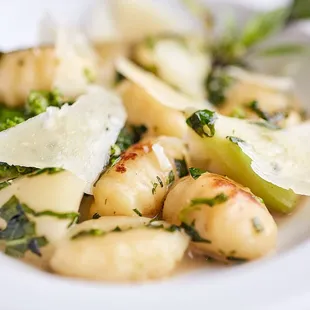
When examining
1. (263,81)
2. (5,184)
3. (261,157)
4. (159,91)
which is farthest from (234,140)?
(263,81)

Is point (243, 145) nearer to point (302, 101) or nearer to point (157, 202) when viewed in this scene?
point (157, 202)

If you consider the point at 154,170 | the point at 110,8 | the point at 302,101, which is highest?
the point at 110,8

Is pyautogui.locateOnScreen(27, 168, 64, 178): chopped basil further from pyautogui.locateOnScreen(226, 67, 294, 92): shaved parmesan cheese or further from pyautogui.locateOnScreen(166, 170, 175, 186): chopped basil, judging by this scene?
pyautogui.locateOnScreen(226, 67, 294, 92): shaved parmesan cheese

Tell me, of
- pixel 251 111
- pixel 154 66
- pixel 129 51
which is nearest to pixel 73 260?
pixel 251 111

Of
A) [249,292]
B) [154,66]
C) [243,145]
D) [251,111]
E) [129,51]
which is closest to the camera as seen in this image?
[249,292]

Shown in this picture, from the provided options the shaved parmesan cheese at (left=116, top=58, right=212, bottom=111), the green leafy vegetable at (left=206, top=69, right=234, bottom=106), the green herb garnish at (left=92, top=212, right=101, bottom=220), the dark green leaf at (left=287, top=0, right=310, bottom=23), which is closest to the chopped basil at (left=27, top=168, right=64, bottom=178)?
the green herb garnish at (left=92, top=212, right=101, bottom=220)

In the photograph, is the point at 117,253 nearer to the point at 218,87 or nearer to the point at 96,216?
the point at 96,216
